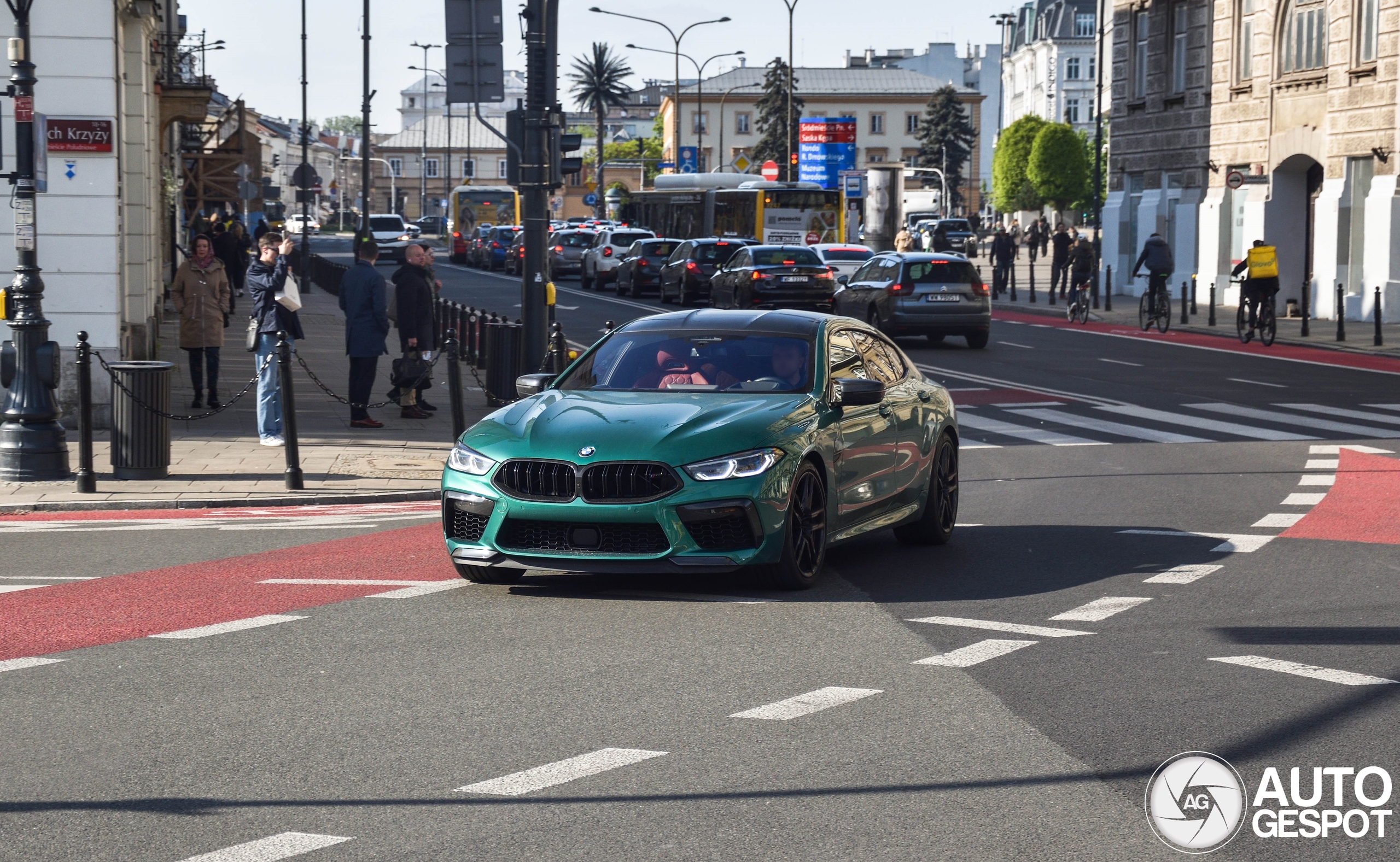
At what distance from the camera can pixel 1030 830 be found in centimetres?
519

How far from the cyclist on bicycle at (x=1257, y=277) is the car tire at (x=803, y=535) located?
73.1 ft

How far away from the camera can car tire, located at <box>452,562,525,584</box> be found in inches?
367

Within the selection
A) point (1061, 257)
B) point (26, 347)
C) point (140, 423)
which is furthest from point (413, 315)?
point (1061, 257)

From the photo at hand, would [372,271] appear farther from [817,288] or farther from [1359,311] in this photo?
[1359,311]

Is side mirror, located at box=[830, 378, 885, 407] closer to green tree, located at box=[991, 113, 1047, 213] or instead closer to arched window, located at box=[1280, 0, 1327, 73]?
A: arched window, located at box=[1280, 0, 1327, 73]

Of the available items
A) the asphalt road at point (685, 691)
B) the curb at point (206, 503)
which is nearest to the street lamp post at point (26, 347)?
the curb at point (206, 503)

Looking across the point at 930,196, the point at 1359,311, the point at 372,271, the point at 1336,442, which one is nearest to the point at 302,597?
the point at 372,271

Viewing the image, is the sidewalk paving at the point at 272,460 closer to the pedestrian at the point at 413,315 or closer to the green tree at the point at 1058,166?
the pedestrian at the point at 413,315

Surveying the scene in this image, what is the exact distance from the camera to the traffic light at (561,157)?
18.0 meters

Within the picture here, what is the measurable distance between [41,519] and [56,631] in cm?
462

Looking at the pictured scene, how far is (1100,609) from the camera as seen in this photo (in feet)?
29.0

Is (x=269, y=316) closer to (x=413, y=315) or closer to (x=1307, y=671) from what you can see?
(x=413, y=315)

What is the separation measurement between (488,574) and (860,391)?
6.79 feet

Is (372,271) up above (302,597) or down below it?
above
